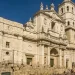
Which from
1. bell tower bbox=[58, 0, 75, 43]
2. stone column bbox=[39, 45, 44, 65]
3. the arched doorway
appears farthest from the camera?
bell tower bbox=[58, 0, 75, 43]

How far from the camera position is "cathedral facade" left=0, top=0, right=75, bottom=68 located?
2669 cm

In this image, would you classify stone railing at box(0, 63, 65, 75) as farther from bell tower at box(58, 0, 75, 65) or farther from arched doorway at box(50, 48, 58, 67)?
bell tower at box(58, 0, 75, 65)

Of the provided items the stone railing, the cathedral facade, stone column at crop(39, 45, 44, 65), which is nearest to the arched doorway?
the cathedral facade

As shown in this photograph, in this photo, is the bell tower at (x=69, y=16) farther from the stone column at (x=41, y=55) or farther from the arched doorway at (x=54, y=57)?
the stone column at (x=41, y=55)

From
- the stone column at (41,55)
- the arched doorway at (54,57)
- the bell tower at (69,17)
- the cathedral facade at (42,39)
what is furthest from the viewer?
the bell tower at (69,17)

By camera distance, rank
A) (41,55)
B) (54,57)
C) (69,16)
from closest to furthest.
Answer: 1. (41,55)
2. (54,57)
3. (69,16)

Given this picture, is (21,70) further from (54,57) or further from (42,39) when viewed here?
(54,57)

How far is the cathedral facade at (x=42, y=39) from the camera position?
2669cm

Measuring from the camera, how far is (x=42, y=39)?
3025 cm

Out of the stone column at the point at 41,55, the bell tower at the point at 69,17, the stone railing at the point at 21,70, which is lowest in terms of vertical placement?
the stone railing at the point at 21,70

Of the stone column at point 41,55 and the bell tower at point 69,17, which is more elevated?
the bell tower at point 69,17

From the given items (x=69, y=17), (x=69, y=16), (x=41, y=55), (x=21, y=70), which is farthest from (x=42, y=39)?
(x=69, y=16)

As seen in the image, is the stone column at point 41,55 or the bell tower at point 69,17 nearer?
the stone column at point 41,55

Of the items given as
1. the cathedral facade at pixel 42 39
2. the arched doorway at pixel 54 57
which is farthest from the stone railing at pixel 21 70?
the arched doorway at pixel 54 57
